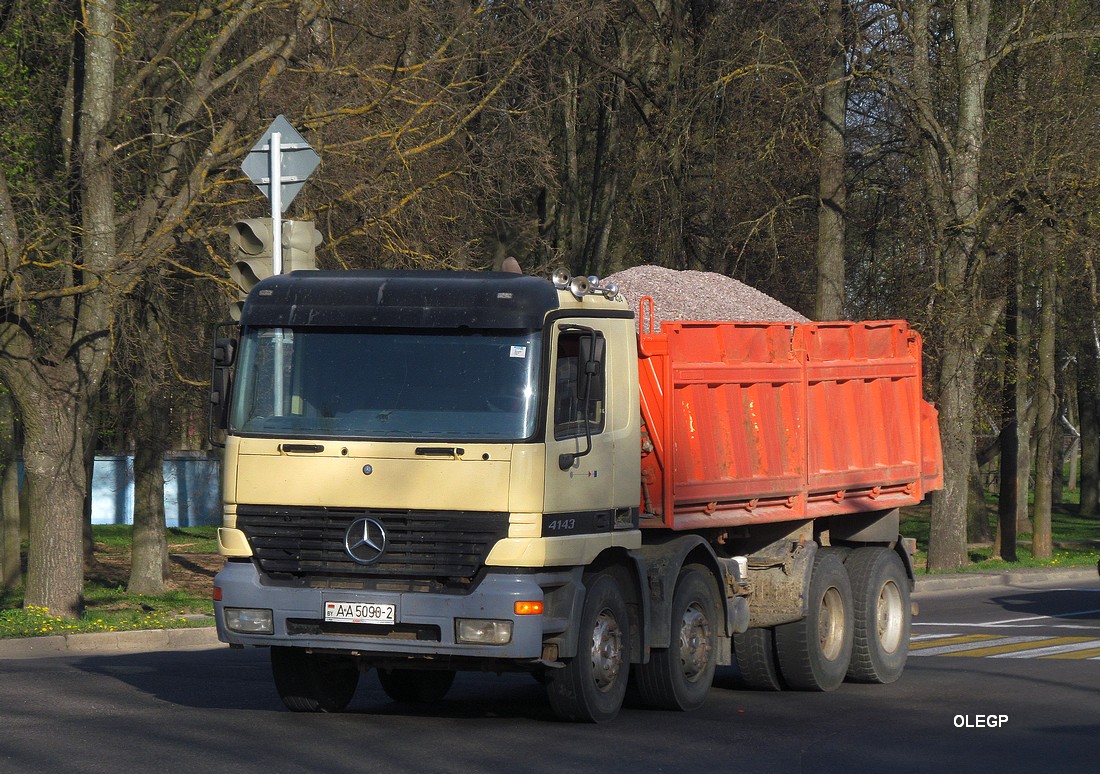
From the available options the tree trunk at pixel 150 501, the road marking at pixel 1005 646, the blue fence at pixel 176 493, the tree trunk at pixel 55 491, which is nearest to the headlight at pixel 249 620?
the road marking at pixel 1005 646

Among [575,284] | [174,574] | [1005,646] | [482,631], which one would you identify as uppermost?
[575,284]

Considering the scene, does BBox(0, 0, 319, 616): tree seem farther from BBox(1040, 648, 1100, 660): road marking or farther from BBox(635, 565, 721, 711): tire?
BBox(1040, 648, 1100, 660): road marking

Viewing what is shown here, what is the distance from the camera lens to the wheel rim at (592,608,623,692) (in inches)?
373

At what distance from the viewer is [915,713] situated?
10.7 metres

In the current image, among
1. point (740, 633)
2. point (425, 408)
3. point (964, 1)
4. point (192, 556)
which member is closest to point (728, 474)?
point (740, 633)

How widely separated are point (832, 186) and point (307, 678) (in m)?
16.7

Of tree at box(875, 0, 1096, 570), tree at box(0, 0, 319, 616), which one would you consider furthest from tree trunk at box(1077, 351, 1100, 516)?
tree at box(0, 0, 319, 616)

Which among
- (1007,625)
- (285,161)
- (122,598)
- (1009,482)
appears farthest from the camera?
(1009,482)

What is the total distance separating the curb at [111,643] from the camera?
1391cm

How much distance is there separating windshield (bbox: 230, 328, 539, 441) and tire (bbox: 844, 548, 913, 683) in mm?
4949

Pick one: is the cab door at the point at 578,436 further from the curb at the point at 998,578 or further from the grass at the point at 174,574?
the curb at the point at 998,578

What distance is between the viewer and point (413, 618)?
8.77m

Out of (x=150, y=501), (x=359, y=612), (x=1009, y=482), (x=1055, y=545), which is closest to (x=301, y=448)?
(x=359, y=612)

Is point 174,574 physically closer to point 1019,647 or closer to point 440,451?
point 1019,647
